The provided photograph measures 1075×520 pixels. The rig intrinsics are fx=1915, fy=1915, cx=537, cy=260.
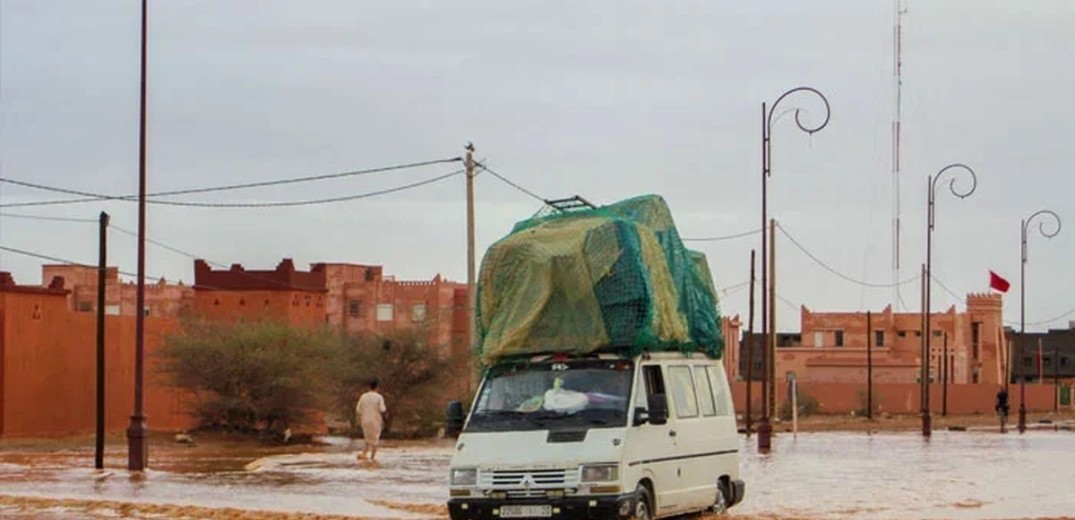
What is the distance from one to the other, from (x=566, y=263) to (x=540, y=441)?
7.58ft

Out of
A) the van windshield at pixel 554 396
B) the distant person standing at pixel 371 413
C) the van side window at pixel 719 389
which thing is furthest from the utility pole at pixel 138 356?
the van windshield at pixel 554 396

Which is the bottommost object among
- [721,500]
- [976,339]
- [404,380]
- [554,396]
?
[721,500]

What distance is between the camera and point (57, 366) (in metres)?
53.6

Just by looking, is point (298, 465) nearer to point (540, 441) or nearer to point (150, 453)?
point (150, 453)

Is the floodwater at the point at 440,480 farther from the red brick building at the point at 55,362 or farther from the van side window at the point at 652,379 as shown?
the red brick building at the point at 55,362

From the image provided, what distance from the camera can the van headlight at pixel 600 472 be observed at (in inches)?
763

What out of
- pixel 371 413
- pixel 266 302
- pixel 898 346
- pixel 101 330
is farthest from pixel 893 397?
pixel 101 330

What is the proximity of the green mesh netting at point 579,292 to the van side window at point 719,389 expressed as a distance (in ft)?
2.94

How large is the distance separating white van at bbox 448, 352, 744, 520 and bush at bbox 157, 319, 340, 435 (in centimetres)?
3309

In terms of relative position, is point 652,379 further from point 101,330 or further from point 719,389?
point 101,330

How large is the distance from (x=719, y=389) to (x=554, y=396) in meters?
3.28

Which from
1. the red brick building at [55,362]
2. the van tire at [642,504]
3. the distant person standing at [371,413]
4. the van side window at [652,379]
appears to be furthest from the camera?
the red brick building at [55,362]

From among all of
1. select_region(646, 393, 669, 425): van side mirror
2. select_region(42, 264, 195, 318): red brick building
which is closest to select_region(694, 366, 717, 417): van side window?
select_region(646, 393, 669, 425): van side mirror

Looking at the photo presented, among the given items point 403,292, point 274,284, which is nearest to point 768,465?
point 274,284
